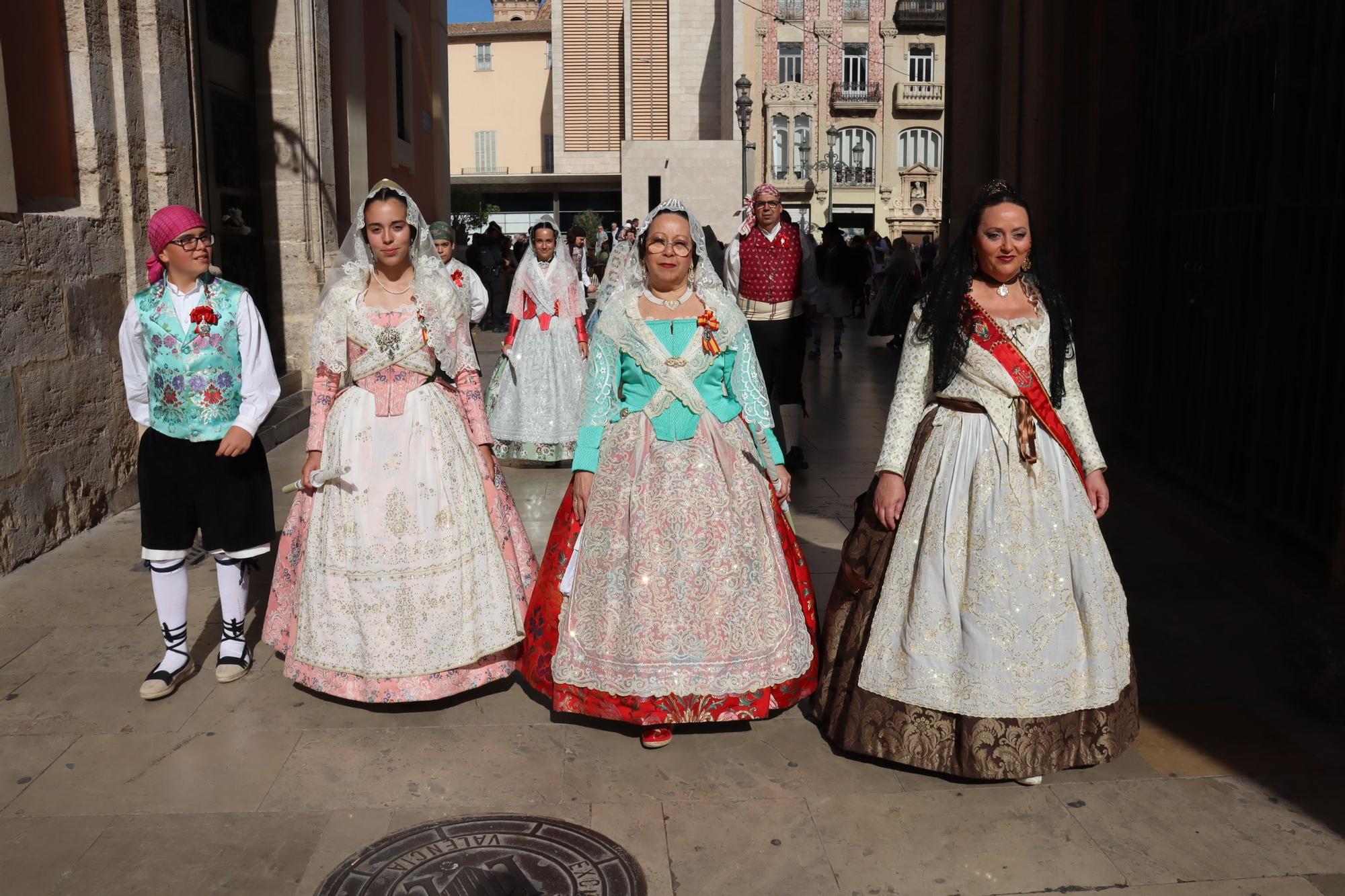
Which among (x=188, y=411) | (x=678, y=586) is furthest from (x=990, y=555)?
(x=188, y=411)

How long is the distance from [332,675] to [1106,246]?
5.32 metres

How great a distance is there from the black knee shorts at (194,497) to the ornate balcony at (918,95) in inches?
1802

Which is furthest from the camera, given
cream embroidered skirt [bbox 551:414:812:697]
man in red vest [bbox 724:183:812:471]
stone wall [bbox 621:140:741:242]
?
stone wall [bbox 621:140:741:242]

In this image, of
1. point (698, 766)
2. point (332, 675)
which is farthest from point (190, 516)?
point (698, 766)

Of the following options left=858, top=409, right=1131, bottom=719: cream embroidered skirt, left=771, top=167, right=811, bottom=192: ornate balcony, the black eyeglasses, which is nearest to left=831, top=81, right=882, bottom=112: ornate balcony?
left=771, top=167, right=811, bottom=192: ornate balcony

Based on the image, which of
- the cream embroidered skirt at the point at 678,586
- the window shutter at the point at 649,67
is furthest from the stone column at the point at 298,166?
the window shutter at the point at 649,67

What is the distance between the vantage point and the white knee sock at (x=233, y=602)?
4570mm

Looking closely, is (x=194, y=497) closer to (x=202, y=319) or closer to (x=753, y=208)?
(x=202, y=319)

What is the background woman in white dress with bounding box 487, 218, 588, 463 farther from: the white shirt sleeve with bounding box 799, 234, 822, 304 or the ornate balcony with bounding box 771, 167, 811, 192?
the ornate balcony with bounding box 771, 167, 811, 192

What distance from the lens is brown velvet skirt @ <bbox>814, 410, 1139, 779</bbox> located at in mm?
3553

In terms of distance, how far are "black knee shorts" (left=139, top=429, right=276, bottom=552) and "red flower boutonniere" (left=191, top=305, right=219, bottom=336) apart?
40cm

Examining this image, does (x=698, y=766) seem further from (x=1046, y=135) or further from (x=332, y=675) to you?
(x=1046, y=135)

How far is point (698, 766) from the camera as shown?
382cm

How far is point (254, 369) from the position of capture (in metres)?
4.48
